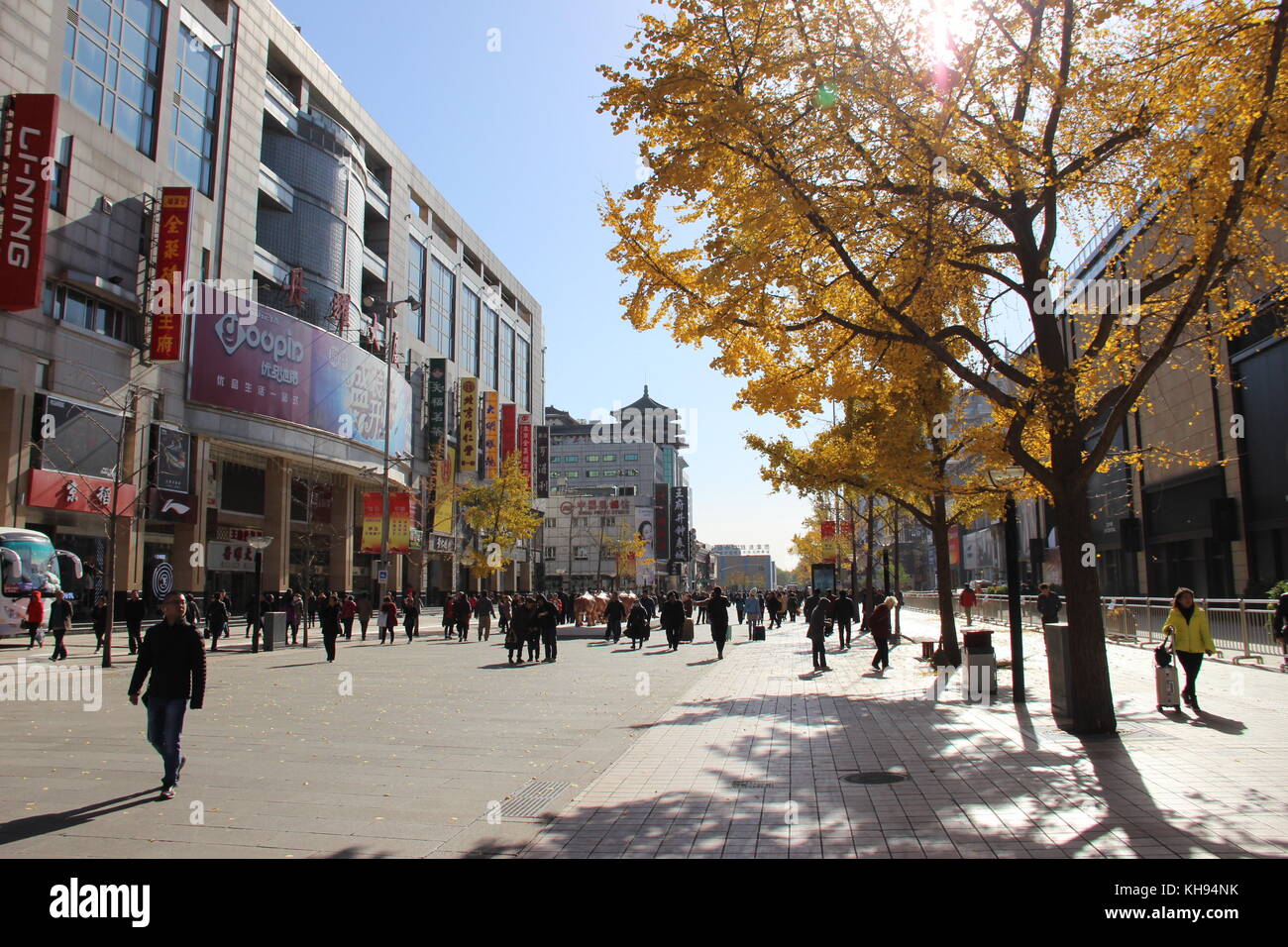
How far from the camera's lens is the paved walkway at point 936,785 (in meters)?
5.77

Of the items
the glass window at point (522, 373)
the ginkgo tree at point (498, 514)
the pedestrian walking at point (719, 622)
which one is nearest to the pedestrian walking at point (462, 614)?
the pedestrian walking at point (719, 622)

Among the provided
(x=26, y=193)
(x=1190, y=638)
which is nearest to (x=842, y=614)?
(x=1190, y=638)

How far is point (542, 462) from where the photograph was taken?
263ft

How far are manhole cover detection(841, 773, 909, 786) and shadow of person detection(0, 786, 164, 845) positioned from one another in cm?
579

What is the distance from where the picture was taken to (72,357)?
32.9 metres

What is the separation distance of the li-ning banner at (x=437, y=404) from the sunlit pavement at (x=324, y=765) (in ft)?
148

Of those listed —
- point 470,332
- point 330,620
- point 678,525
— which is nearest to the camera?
point 330,620

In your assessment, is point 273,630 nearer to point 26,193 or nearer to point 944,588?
point 26,193

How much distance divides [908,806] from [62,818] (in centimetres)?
623

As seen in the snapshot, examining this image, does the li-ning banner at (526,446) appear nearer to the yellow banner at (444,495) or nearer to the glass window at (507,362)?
the glass window at (507,362)

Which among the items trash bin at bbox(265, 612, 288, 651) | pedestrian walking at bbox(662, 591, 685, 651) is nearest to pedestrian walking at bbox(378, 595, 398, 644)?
trash bin at bbox(265, 612, 288, 651)

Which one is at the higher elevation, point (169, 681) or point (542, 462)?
point (542, 462)
